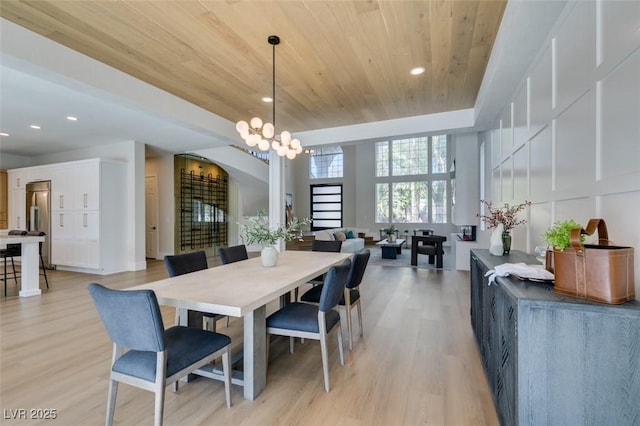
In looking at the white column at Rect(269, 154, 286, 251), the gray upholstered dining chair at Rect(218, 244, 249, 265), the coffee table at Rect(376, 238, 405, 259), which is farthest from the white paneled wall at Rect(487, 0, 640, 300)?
the coffee table at Rect(376, 238, 405, 259)

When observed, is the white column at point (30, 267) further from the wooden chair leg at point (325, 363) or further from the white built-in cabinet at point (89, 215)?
the wooden chair leg at point (325, 363)

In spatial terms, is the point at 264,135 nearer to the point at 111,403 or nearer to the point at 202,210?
the point at 111,403

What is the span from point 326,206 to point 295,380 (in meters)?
11.9

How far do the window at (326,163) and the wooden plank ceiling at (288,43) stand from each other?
9638 mm

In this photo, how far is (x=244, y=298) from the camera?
1.75m

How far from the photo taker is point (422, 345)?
2.76m

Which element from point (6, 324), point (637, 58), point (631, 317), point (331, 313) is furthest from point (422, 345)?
point (6, 324)

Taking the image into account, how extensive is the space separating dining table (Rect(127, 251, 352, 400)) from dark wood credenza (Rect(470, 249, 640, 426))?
1327mm

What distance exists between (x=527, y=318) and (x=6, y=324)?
4883mm

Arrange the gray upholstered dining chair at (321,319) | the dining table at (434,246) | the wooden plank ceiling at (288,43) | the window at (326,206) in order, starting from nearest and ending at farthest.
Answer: the gray upholstered dining chair at (321,319)
the wooden plank ceiling at (288,43)
the dining table at (434,246)
the window at (326,206)

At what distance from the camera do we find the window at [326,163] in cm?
→ 1385

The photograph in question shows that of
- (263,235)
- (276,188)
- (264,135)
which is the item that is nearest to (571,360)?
(263,235)

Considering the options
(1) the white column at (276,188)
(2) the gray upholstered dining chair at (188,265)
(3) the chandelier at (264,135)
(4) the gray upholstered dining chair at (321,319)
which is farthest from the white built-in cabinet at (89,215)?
(4) the gray upholstered dining chair at (321,319)

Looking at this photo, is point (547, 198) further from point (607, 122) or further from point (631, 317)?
point (631, 317)
